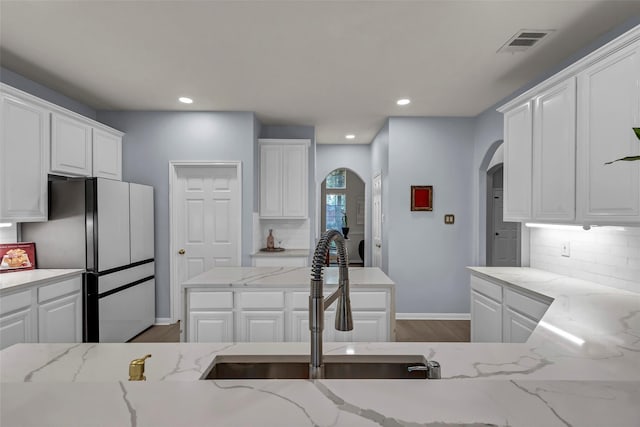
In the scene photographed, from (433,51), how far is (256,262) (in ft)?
10.2

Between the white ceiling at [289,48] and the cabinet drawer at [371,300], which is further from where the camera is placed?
the cabinet drawer at [371,300]

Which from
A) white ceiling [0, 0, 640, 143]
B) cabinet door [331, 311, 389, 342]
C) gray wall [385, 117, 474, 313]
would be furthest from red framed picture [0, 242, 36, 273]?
gray wall [385, 117, 474, 313]

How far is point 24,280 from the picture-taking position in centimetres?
260

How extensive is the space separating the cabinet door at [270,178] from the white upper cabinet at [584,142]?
3.01 m

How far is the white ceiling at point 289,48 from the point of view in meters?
2.23

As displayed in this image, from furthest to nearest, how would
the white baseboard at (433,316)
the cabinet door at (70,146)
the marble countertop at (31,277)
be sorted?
the white baseboard at (433,316)
the cabinet door at (70,146)
the marble countertop at (31,277)

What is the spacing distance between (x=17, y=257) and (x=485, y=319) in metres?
4.15

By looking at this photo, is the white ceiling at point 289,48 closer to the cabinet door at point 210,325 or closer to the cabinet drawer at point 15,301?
the cabinet drawer at point 15,301

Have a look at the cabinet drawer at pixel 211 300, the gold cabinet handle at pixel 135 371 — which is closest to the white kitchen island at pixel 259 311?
the cabinet drawer at pixel 211 300

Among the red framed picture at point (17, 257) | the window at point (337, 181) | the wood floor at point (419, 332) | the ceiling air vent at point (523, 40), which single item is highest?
the ceiling air vent at point (523, 40)

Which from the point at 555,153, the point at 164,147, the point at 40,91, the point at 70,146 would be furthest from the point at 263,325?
the point at 40,91

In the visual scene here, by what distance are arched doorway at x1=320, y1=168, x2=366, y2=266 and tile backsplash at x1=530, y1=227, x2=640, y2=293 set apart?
6712 millimetres

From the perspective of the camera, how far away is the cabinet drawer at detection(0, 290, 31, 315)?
2.36 meters

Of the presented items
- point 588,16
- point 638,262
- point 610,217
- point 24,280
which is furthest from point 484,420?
point 24,280
